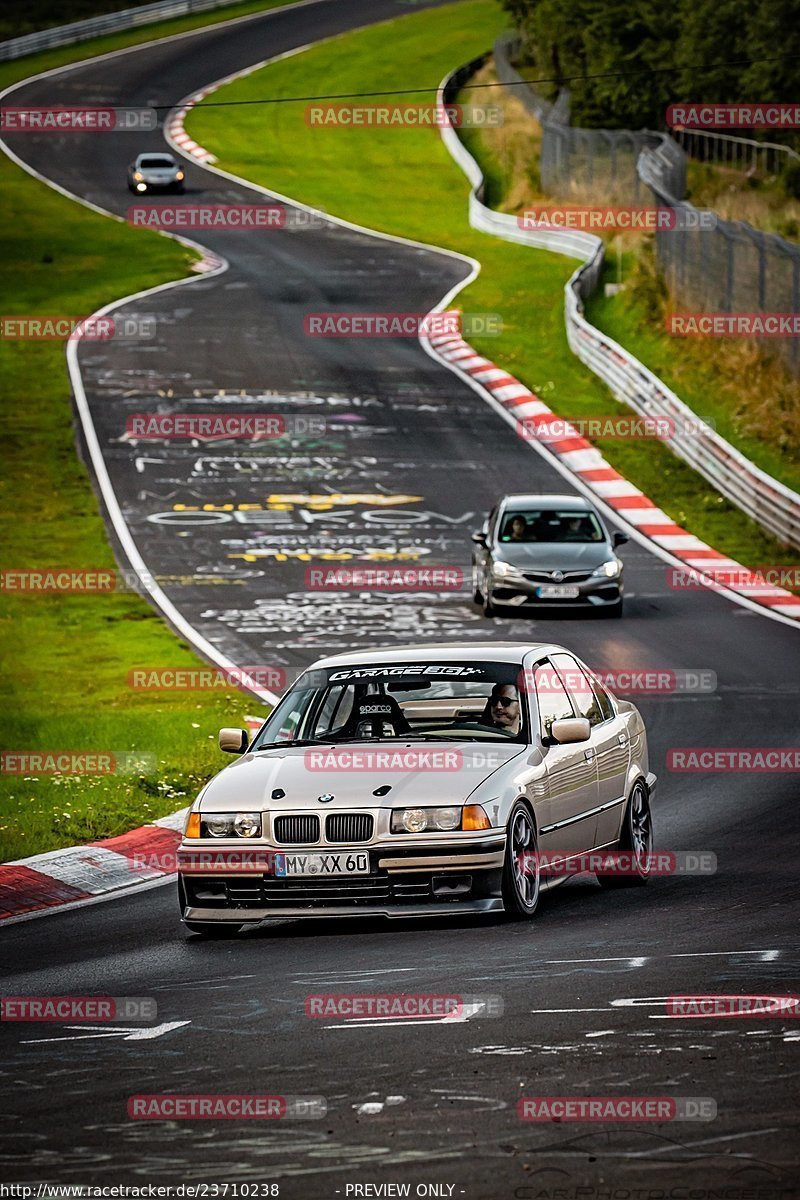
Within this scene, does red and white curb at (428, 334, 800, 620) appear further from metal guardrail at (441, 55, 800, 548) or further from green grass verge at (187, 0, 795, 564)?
metal guardrail at (441, 55, 800, 548)

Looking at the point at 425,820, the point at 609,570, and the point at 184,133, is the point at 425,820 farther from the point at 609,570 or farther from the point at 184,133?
the point at 184,133

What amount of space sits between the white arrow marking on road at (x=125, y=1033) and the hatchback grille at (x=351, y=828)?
212 centimetres

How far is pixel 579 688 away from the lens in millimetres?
12594

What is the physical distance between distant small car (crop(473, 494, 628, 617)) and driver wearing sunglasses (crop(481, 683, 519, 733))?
44.5ft

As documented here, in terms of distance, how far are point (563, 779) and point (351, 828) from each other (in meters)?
1.58

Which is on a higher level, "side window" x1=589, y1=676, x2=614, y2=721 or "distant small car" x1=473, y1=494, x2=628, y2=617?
"side window" x1=589, y1=676, x2=614, y2=721

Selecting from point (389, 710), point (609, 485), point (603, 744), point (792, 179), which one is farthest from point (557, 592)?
point (792, 179)

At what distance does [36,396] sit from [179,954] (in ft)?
101

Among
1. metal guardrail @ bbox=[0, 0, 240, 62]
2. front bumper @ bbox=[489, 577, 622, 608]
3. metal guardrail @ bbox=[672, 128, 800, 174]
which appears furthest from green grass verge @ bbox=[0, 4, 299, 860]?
metal guardrail @ bbox=[0, 0, 240, 62]

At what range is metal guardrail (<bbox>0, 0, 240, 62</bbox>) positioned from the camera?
297ft

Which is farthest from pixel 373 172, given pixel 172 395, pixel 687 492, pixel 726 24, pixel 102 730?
pixel 102 730

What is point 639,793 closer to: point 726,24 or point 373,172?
point 726,24

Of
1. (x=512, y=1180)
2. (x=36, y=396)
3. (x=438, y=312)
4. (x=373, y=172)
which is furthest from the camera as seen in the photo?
(x=373, y=172)

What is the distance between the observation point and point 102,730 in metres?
18.3
